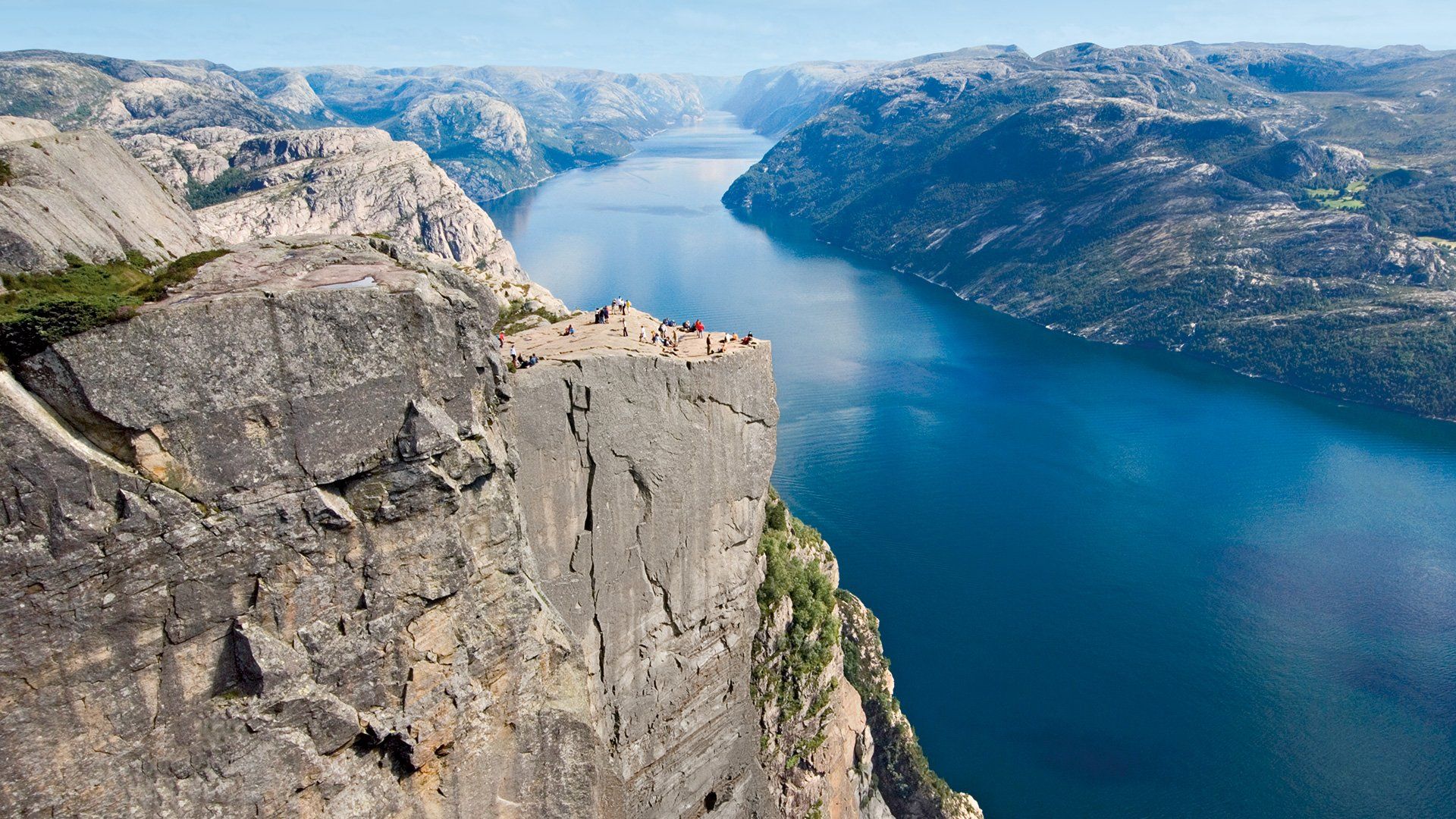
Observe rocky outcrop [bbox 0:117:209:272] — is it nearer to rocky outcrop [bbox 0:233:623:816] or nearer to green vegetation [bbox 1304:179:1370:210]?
rocky outcrop [bbox 0:233:623:816]

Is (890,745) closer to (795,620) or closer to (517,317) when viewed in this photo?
(795,620)

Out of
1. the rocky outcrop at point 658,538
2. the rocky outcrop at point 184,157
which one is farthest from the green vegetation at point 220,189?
the rocky outcrop at point 658,538

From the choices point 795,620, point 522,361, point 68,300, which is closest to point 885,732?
point 795,620

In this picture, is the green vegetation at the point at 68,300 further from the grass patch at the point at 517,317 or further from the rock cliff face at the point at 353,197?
the rock cliff face at the point at 353,197

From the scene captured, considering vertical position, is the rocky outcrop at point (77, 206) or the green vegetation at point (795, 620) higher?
the rocky outcrop at point (77, 206)

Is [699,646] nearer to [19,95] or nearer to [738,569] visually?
[738,569]

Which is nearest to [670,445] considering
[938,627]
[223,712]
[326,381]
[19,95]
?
[326,381]

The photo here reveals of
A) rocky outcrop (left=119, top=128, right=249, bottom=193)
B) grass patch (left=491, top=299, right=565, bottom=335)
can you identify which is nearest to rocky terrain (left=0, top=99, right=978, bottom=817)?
grass patch (left=491, top=299, right=565, bottom=335)
